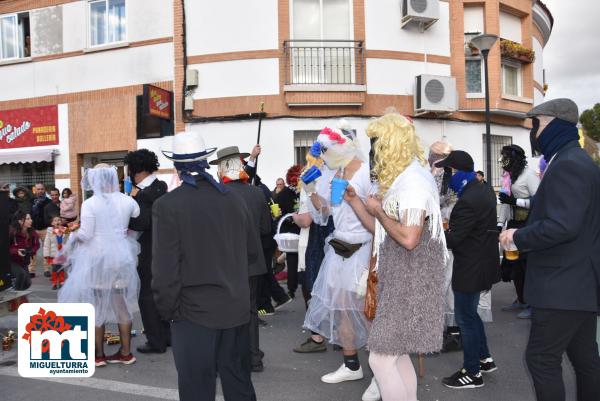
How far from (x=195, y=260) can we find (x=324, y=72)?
1171 centimetres

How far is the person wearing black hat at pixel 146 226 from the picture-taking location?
5583 mm

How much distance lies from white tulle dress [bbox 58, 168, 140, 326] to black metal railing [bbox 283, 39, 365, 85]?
9.34 m

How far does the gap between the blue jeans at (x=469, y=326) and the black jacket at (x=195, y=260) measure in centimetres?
222

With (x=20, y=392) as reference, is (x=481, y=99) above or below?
above

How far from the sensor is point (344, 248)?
4.55 metres

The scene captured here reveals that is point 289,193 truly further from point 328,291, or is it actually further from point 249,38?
point 249,38

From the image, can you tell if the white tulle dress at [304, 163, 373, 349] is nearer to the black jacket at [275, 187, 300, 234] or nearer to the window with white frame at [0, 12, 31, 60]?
the black jacket at [275, 187, 300, 234]

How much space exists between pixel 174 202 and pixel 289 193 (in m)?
5.43

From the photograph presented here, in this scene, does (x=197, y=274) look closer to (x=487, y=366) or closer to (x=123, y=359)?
(x=123, y=359)

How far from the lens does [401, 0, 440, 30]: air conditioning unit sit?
46.3 feet

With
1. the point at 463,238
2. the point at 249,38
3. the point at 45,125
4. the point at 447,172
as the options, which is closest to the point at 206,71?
the point at 249,38

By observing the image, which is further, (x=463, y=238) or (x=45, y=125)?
(x=45, y=125)

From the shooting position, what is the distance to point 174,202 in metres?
3.10

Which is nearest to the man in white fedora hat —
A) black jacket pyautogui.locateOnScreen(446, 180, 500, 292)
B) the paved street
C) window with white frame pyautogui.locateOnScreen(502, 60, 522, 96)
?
the paved street
